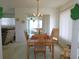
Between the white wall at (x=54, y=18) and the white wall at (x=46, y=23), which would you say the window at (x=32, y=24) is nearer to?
the white wall at (x=46, y=23)

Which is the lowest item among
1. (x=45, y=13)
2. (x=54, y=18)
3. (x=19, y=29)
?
(x=19, y=29)

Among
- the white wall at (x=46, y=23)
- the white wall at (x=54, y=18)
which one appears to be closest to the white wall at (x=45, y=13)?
the white wall at (x=54, y=18)

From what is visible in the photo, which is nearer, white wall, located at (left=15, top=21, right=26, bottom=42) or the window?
the window

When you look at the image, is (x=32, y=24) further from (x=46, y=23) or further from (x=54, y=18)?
(x=54, y=18)

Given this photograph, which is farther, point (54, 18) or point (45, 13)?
point (54, 18)

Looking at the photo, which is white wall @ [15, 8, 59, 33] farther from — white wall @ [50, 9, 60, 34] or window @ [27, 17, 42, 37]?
window @ [27, 17, 42, 37]

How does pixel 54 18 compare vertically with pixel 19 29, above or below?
above

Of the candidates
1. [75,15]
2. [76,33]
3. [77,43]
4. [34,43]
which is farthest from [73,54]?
[34,43]

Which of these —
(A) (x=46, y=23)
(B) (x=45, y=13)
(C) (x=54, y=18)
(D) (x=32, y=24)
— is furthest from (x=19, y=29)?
(C) (x=54, y=18)

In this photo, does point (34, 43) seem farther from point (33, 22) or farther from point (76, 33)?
point (33, 22)

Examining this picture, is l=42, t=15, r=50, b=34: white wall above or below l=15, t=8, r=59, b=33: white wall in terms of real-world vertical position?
below

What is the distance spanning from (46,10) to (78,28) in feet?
25.7

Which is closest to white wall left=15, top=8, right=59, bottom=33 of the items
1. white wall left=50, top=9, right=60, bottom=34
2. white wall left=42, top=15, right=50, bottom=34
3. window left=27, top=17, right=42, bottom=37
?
white wall left=50, top=9, right=60, bottom=34

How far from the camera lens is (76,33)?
7.14ft
